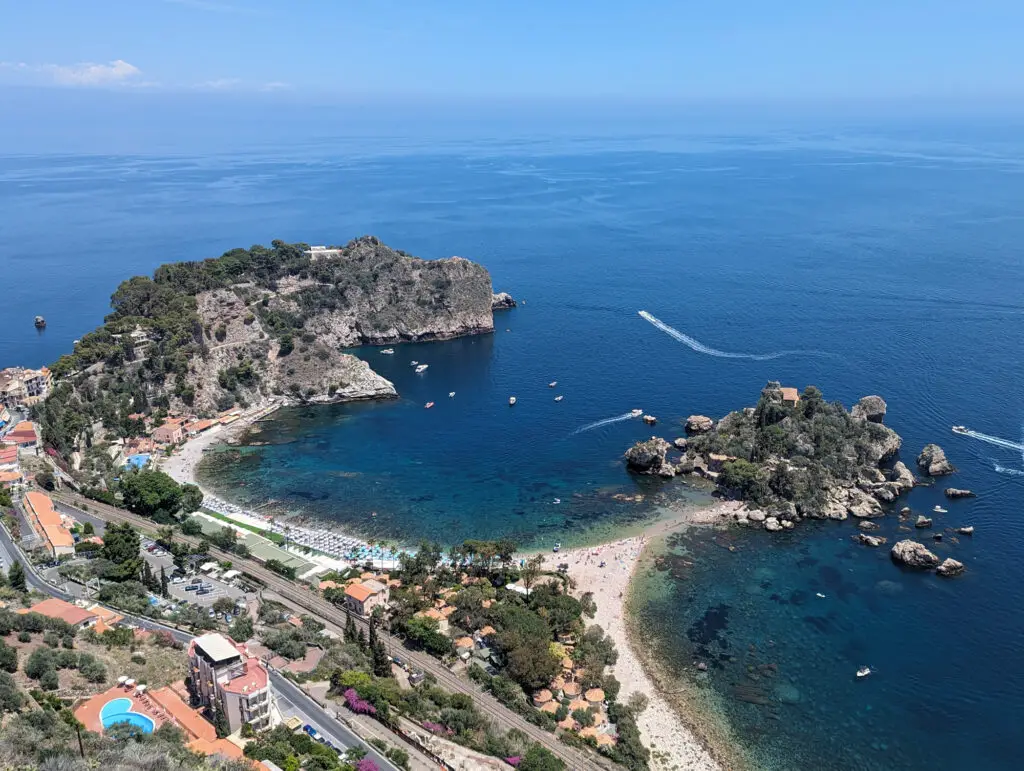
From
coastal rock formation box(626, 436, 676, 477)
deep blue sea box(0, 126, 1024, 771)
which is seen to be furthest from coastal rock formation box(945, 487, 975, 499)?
coastal rock formation box(626, 436, 676, 477)

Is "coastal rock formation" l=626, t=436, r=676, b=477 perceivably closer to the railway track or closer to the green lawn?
the railway track

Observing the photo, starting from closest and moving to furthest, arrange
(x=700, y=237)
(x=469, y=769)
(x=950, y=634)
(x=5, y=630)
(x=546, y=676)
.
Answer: (x=469, y=769) → (x=5, y=630) → (x=546, y=676) → (x=950, y=634) → (x=700, y=237)

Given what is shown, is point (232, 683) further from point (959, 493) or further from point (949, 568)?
point (959, 493)

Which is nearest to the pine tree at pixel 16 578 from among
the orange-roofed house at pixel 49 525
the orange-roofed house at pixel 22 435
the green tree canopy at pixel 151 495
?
the orange-roofed house at pixel 49 525

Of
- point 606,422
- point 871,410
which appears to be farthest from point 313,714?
point 871,410

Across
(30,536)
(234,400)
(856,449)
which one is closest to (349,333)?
(234,400)

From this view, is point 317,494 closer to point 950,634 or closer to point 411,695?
point 411,695
